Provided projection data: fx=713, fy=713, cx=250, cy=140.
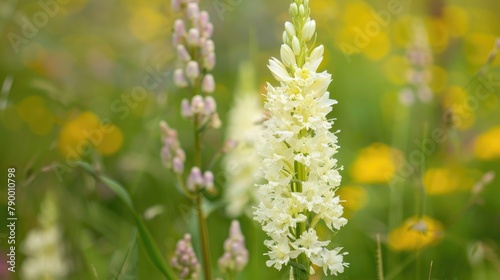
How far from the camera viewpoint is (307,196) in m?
1.56

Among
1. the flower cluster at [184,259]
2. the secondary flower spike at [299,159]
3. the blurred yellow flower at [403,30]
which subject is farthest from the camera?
the blurred yellow flower at [403,30]

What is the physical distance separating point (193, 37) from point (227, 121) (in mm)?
2827

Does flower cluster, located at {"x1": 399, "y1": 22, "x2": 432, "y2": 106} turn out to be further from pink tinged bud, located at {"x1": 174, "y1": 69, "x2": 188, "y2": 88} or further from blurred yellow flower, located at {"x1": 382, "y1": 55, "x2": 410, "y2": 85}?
pink tinged bud, located at {"x1": 174, "y1": 69, "x2": 188, "y2": 88}

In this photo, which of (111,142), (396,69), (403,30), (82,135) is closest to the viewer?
(82,135)

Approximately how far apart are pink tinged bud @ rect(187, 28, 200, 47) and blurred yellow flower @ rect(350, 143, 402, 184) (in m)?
1.98

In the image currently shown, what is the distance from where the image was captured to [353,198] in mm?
3850

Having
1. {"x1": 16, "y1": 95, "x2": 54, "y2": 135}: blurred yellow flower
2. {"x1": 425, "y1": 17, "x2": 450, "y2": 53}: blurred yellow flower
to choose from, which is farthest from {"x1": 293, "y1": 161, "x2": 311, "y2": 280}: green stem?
{"x1": 16, "y1": 95, "x2": 54, "y2": 135}: blurred yellow flower

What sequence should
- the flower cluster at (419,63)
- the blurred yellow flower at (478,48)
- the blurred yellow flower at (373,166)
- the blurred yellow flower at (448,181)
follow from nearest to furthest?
1. the flower cluster at (419,63)
2. the blurred yellow flower at (448,181)
3. the blurred yellow flower at (373,166)
4. the blurred yellow flower at (478,48)

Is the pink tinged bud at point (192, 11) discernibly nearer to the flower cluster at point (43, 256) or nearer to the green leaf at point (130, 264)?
the green leaf at point (130, 264)

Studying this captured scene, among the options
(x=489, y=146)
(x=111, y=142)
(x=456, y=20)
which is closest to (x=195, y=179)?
(x=489, y=146)

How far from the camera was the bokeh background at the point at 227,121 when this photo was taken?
305 cm

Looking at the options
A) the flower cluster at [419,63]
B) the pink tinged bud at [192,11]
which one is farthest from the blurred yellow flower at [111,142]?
the pink tinged bud at [192,11]

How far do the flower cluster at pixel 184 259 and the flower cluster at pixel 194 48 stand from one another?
19.9 inches

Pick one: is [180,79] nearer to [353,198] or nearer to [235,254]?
[235,254]
